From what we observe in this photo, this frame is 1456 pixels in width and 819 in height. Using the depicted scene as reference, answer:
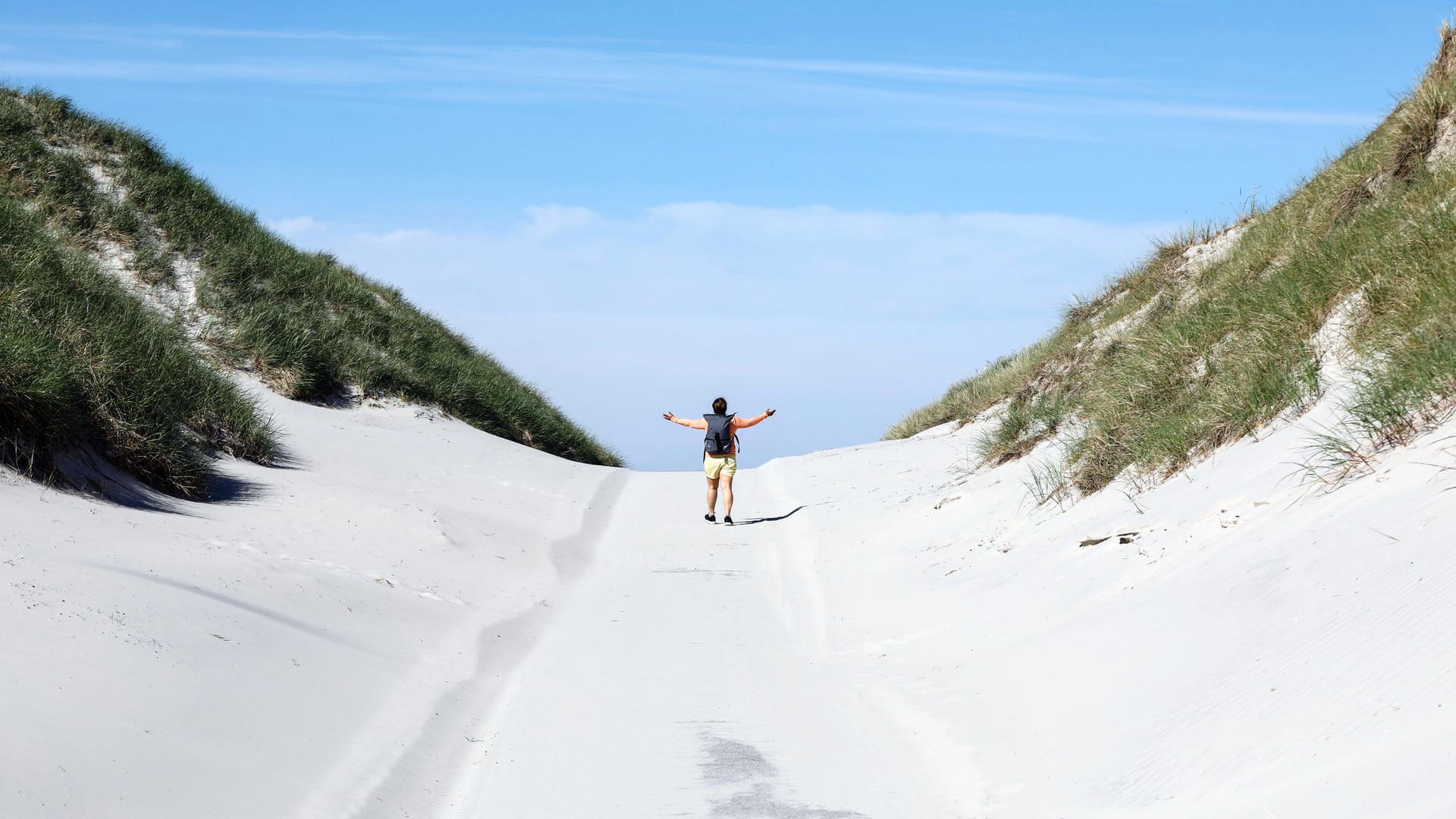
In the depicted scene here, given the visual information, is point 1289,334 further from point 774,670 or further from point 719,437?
point 719,437

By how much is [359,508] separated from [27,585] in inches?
216

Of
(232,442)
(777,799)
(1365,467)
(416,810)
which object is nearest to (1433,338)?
(1365,467)

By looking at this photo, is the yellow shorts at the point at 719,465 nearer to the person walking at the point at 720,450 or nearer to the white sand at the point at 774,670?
the person walking at the point at 720,450

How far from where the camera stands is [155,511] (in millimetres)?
8867

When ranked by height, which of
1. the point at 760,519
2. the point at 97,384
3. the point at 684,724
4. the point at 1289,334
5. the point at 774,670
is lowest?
the point at 684,724

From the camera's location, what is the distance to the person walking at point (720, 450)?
14.3 metres

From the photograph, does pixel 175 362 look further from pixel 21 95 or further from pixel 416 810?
pixel 21 95

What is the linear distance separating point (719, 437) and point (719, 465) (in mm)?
405

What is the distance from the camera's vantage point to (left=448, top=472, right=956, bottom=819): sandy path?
15.8ft

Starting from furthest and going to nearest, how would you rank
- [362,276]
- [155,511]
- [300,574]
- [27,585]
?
[362,276] < [155,511] < [300,574] < [27,585]

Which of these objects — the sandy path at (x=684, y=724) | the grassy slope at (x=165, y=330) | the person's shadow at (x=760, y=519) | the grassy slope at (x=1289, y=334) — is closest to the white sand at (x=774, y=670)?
the sandy path at (x=684, y=724)

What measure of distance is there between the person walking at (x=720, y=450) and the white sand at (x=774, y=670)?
4226 millimetres

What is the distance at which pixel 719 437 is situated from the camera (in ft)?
48.0

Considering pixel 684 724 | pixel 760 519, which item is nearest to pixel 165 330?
pixel 760 519
